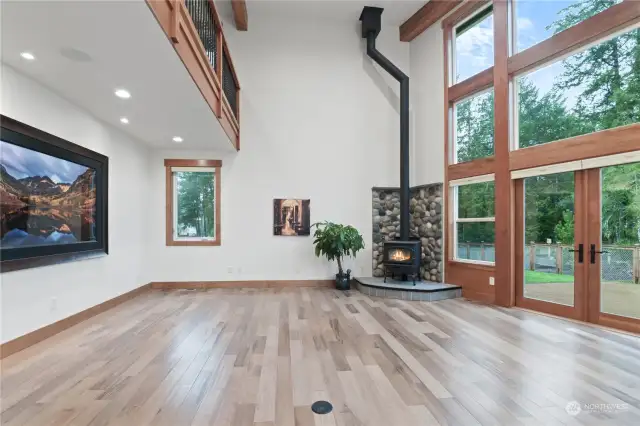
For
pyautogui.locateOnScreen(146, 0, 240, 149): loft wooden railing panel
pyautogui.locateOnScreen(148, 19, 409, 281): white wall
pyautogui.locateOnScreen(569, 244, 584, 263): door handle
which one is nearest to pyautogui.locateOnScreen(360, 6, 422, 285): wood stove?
pyautogui.locateOnScreen(148, 19, 409, 281): white wall

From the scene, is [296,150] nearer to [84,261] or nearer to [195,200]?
[195,200]

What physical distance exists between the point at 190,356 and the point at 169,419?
1.09 metres

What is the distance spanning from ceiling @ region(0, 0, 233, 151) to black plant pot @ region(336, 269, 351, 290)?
150 inches

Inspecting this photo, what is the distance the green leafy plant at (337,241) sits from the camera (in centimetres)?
631

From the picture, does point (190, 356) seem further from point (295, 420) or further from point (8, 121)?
point (8, 121)

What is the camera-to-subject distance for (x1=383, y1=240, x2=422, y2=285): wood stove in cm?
609

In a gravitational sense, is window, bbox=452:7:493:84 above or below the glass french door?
above

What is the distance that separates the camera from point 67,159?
4.11m

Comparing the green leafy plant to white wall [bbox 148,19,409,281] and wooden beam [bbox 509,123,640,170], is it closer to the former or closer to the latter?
white wall [bbox 148,19,409,281]

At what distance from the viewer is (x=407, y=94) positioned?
6.76m

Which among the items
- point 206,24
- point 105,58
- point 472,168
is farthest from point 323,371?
point 472,168

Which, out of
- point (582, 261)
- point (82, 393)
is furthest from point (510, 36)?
point (82, 393)

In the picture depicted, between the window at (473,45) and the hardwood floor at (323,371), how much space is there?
434cm

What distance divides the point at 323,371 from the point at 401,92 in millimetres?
5781
